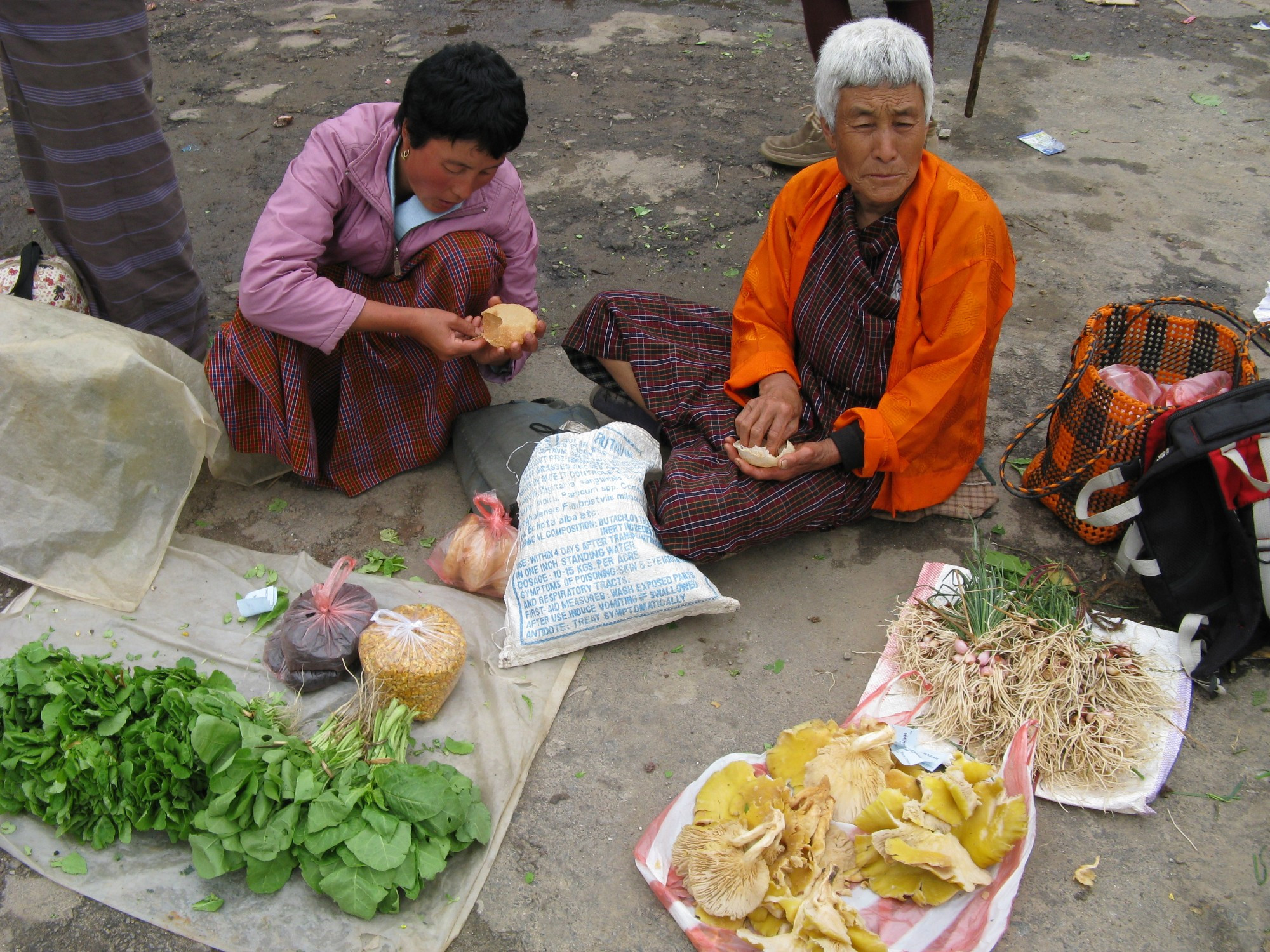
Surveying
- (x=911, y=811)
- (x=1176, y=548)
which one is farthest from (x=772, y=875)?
(x=1176, y=548)

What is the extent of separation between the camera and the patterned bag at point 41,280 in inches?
105

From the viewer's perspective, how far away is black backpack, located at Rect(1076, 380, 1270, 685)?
2.08 m

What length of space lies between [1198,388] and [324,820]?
240 cm

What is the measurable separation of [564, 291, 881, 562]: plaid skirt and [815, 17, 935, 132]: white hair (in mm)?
818

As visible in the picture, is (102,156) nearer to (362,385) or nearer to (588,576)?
(362,385)

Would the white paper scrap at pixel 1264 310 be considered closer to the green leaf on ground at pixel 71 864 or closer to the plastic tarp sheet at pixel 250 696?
the plastic tarp sheet at pixel 250 696

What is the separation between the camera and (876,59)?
214cm

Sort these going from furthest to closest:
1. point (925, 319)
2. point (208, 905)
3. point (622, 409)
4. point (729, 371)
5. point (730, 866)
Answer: point (622, 409) → point (729, 371) → point (925, 319) → point (208, 905) → point (730, 866)

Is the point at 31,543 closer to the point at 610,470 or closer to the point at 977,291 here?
the point at 610,470

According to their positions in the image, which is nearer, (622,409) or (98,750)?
(98,750)

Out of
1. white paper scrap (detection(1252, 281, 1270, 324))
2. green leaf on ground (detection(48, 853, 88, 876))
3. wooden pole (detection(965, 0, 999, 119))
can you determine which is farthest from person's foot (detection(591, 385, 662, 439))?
wooden pole (detection(965, 0, 999, 119))

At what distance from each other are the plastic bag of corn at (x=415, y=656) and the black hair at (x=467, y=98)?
3.81ft

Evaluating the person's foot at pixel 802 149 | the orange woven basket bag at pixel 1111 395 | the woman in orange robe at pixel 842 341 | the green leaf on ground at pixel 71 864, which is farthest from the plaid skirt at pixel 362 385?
the person's foot at pixel 802 149

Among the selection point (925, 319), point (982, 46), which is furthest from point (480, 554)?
point (982, 46)
